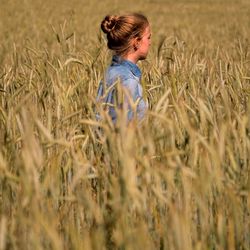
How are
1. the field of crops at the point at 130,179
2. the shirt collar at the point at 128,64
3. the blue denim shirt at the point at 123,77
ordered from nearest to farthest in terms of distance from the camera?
the field of crops at the point at 130,179 < the blue denim shirt at the point at 123,77 < the shirt collar at the point at 128,64

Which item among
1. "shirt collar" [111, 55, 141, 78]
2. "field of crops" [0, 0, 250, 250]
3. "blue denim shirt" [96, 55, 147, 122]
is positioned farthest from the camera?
"shirt collar" [111, 55, 141, 78]

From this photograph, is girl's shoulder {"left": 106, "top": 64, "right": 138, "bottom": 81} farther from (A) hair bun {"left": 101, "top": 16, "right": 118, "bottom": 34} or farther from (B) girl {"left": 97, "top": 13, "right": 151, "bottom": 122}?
(A) hair bun {"left": 101, "top": 16, "right": 118, "bottom": 34}

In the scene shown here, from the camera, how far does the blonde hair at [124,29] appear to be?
221 cm

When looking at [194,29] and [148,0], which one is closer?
[194,29]

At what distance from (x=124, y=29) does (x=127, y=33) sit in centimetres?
2

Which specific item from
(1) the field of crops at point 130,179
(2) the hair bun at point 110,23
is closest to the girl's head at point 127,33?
(2) the hair bun at point 110,23

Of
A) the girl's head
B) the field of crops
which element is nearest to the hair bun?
→ the girl's head

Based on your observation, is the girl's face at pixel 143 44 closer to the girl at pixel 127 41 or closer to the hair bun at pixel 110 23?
the girl at pixel 127 41

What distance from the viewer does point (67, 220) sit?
1327mm

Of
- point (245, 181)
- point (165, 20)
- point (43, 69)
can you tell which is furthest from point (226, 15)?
point (245, 181)

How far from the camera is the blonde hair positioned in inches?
87.0

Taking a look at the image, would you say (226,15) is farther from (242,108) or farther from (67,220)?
(67,220)

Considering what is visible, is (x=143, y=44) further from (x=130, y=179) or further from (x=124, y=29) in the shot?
(x=130, y=179)

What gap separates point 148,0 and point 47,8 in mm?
3819
